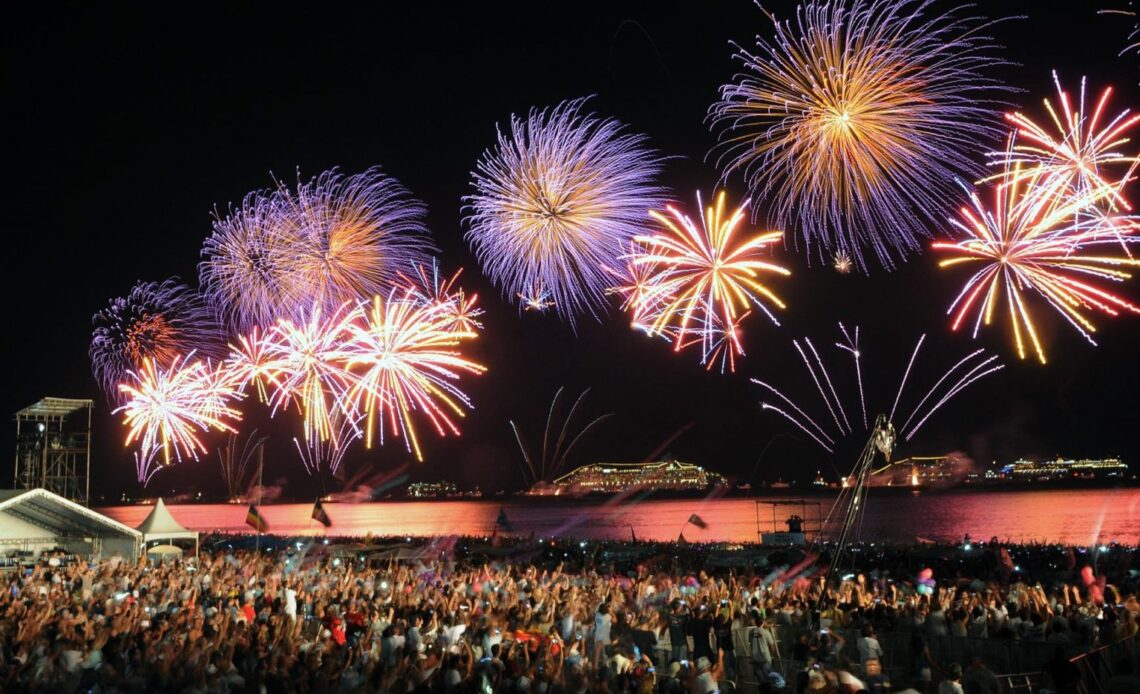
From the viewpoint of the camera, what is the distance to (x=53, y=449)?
132ft

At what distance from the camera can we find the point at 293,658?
29.3 ft

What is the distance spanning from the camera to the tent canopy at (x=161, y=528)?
2855 cm

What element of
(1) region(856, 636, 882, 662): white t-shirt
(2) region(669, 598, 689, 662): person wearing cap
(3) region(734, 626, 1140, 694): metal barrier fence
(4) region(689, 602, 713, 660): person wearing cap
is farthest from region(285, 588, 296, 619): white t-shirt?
(1) region(856, 636, 882, 662): white t-shirt

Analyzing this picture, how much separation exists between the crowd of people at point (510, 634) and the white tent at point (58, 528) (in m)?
8.58

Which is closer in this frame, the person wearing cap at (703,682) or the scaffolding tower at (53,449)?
the person wearing cap at (703,682)

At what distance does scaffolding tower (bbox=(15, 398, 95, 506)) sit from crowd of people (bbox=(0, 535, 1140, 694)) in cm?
2533

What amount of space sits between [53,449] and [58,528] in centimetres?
1475

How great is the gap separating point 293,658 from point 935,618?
766 cm

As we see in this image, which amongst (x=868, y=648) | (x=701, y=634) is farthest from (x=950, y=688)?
(x=701, y=634)

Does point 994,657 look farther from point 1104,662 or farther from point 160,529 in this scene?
point 160,529

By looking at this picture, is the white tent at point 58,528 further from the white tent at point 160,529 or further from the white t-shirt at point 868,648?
the white t-shirt at point 868,648

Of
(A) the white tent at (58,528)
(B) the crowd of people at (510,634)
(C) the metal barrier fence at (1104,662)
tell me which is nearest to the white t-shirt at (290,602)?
(B) the crowd of people at (510,634)

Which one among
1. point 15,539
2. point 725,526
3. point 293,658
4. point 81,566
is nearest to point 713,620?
point 293,658

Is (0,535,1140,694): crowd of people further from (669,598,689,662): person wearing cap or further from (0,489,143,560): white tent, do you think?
(0,489,143,560): white tent
